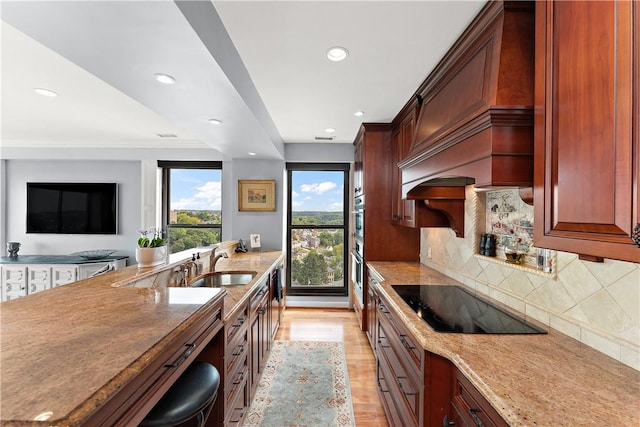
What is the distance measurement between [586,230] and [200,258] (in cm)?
267

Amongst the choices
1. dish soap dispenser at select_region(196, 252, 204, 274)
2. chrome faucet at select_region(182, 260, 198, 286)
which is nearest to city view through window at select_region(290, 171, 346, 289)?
dish soap dispenser at select_region(196, 252, 204, 274)

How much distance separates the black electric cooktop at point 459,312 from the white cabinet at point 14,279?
4857 millimetres

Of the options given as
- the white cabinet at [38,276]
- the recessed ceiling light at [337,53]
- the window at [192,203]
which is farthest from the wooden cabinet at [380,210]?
the white cabinet at [38,276]

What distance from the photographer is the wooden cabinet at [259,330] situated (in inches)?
84.0

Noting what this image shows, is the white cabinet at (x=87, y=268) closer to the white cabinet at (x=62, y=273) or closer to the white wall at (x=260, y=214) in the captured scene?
the white cabinet at (x=62, y=273)

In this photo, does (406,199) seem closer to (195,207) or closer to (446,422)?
(446,422)

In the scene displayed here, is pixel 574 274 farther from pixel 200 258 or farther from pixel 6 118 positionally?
pixel 6 118

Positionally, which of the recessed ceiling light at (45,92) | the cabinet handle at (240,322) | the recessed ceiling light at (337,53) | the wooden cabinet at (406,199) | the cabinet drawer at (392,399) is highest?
the recessed ceiling light at (45,92)

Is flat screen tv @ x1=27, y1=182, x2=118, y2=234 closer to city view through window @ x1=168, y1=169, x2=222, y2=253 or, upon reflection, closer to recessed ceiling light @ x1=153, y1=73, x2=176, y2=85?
city view through window @ x1=168, y1=169, x2=222, y2=253

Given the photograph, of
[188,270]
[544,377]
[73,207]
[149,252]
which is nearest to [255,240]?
[188,270]

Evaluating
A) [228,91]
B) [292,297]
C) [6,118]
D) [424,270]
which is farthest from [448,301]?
[6,118]

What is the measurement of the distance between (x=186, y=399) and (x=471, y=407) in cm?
107

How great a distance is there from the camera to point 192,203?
4.45 metres

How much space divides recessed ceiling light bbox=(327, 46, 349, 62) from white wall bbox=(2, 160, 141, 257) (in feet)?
13.0
